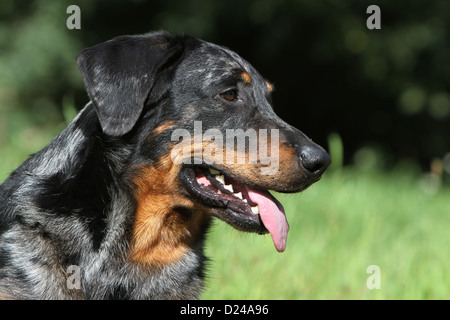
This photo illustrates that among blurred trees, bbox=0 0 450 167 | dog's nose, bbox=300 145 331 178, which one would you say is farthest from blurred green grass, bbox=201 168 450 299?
blurred trees, bbox=0 0 450 167

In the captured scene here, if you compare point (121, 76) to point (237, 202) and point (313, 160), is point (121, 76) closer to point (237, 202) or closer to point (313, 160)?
point (237, 202)

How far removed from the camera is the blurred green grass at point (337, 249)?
4727 millimetres

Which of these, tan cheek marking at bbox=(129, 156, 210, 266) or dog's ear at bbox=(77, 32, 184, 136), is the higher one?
dog's ear at bbox=(77, 32, 184, 136)

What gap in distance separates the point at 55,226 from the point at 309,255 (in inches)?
112

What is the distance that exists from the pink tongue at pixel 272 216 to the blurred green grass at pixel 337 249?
1.38 ft

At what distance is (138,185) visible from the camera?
3.38 meters

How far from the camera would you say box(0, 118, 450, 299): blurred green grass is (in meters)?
4.73

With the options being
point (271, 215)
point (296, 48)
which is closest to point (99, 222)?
point (271, 215)

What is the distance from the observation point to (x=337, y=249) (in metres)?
5.72

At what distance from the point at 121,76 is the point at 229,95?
662 mm

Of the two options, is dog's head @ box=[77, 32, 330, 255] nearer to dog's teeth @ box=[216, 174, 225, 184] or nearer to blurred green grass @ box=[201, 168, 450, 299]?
dog's teeth @ box=[216, 174, 225, 184]

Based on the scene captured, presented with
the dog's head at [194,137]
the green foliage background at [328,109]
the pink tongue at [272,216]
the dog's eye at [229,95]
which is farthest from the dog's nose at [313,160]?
the green foliage background at [328,109]

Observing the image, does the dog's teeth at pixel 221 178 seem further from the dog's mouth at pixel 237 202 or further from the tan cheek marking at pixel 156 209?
the tan cheek marking at pixel 156 209

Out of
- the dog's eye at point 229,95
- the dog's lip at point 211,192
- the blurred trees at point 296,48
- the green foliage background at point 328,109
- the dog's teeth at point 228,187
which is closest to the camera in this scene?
the dog's lip at point 211,192
